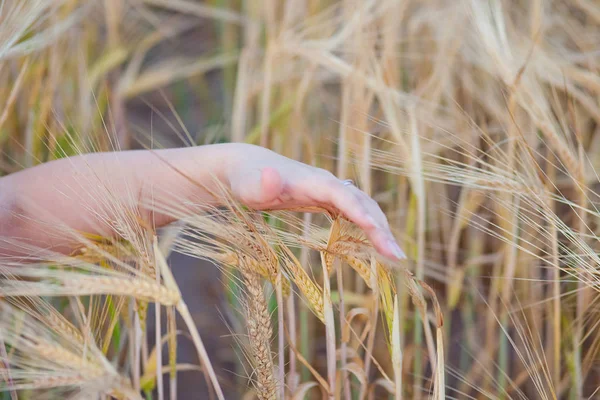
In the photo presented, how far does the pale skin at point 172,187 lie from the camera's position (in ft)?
1.66

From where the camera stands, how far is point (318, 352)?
114 cm

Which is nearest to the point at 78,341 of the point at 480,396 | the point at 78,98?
the point at 480,396

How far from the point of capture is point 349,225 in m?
0.56

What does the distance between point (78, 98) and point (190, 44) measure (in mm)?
579

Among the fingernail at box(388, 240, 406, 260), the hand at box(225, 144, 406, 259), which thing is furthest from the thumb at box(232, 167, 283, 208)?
the fingernail at box(388, 240, 406, 260)

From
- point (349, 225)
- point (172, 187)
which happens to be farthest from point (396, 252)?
point (172, 187)

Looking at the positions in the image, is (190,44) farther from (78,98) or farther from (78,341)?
(78,341)

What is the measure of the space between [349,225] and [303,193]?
2.5 inches

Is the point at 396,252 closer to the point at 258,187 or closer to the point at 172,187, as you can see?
the point at 258,187

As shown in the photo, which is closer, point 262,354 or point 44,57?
point 262,354

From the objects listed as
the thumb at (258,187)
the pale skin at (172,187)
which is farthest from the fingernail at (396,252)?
the thumb at (258,187)

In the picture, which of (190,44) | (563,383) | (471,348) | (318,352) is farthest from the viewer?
(190,44)

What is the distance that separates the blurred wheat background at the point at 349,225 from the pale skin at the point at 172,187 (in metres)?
0.03

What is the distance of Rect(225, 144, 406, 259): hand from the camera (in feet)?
1.60
